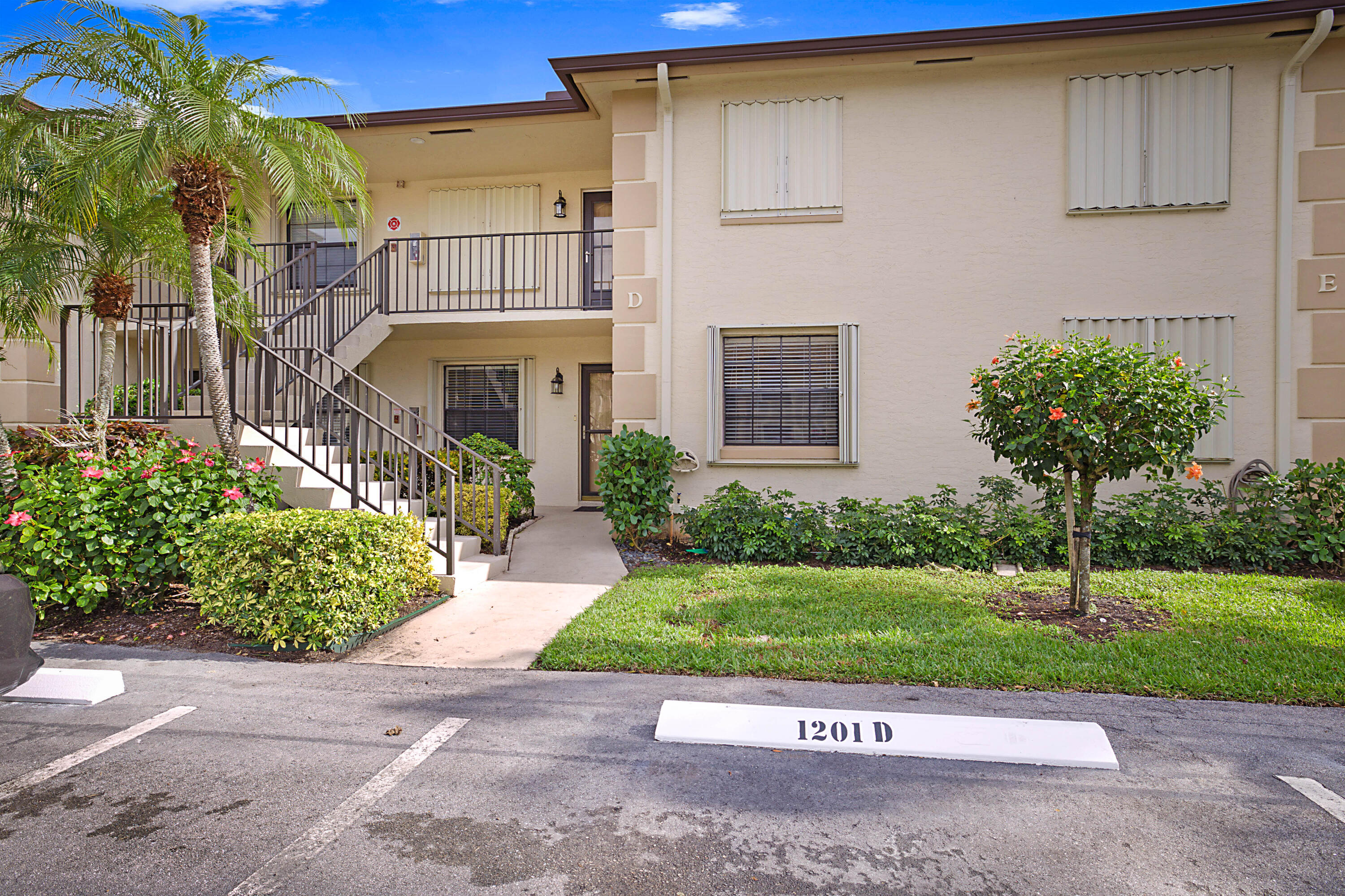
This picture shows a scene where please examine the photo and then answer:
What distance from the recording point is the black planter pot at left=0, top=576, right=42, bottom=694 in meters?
2.93

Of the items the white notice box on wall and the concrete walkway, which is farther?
the concrete walkway

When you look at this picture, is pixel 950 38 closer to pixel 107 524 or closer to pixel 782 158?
pixel 782 158

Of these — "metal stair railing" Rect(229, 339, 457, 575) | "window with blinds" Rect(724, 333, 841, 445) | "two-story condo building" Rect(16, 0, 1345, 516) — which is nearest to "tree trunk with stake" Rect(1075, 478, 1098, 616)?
"two-story condo building" Rect(16, 0, 1345, 516)

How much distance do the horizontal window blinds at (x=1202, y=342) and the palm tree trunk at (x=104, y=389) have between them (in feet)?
30.0

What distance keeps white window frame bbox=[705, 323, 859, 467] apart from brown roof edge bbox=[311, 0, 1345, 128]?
2929 mm

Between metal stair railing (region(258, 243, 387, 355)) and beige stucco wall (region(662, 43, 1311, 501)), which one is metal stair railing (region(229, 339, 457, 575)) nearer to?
metal stair railing (region(258, 243, 387, 355))

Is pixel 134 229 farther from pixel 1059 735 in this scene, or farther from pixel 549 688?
pixel 1059 735

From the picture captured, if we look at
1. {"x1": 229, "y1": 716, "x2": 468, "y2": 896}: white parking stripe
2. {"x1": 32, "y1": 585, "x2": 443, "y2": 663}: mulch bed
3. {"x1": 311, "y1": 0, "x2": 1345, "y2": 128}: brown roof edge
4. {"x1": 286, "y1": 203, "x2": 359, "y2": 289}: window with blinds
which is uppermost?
{"x1": 311, "y1": 0, "x2": 1345, "y2": 128}: brown roof edge

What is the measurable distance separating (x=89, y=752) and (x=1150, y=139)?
1008 cm

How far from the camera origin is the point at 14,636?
299cm

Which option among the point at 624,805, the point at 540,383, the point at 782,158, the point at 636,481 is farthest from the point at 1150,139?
the point at 624,805

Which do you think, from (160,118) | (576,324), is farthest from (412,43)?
(160,118)

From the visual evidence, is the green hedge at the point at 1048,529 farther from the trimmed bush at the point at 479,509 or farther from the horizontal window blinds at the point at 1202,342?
the trimmed bush at the point at 479,509

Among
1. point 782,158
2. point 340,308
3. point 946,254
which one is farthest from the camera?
point 340,308
